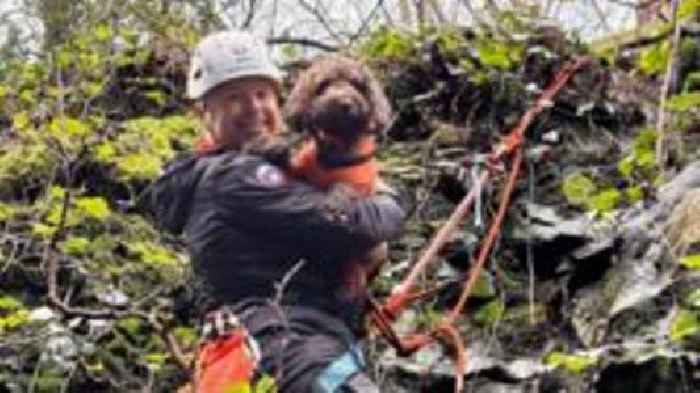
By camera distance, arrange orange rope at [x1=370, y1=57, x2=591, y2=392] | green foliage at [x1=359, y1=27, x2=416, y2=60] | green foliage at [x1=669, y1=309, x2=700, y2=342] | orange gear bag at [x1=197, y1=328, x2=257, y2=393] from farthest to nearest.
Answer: green foliage at [x1=359, y1=27, x2=416, y2=60] < orange rope at [x1=370, y1=57, x2=591, y2=392] < green foliage at [x1=669, y1=309, x2=700, y2=342] < orange gear bag at [x1=197, y1=328, x2=257, y2=393]

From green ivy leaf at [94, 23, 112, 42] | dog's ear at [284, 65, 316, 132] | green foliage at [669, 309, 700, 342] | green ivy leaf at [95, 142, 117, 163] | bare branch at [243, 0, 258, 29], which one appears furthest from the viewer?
bare branch at [243, 0, 258, 29]

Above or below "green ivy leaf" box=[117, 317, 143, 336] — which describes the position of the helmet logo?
above

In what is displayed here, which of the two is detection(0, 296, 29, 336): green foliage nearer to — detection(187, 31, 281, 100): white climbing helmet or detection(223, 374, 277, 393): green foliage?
detection(187, 31, 281, 100): white climbing helmet

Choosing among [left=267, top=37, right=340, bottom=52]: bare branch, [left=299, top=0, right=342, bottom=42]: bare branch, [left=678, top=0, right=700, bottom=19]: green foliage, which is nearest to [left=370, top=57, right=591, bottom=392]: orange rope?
[left=678, top=0, right=700, bottom=19]: green foliage

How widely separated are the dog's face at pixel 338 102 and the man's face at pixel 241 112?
87mm

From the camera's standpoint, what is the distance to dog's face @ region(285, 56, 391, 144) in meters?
3.37

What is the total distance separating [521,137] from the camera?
16.1ft

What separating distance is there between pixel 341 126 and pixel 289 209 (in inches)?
9.3

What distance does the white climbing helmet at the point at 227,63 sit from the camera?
11.6 ft

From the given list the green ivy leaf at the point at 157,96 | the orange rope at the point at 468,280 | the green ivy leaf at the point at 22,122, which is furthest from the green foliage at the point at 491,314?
the green ivy leaf at the point at 157,96

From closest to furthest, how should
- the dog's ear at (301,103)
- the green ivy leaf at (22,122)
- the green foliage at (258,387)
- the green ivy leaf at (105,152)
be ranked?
the green foliage at (258,387), the dog's ear at (301,103), the green ivy leaf at (105,152), the green ivy leaf at (22,122)

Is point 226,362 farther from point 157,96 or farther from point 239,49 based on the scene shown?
point 157,96

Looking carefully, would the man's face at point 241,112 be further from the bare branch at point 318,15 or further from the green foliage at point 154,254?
the bare branch at point 318,15

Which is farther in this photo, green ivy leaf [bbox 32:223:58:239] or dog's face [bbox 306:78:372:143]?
green ivy leaf [bbox 32:223:58:239]
